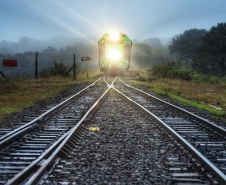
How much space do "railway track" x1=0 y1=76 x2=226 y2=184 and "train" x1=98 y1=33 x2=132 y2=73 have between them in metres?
17.0

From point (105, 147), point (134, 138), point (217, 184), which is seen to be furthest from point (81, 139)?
point (217, 184)

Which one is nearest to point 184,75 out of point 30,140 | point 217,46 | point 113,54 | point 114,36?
point 113,54

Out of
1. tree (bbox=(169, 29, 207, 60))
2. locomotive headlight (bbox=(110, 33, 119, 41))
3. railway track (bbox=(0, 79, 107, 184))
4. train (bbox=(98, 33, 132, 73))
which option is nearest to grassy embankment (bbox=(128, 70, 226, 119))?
railway track (bbox=(0, 79, 107, 184))

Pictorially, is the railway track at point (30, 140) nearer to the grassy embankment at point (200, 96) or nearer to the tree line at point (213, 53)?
the grassy embankment at point (200, 96)

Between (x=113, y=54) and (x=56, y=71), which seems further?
(x=56, y=71)

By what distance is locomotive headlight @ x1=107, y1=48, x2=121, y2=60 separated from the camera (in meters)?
22.4

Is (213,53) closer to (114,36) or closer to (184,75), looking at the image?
(184,75)

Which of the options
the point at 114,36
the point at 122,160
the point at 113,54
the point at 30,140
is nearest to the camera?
the point at 122,160

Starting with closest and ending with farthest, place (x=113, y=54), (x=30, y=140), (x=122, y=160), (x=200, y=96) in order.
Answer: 1. (x=122, y=160)
2. (x=30, y=140)
3. (x=200, y=96)
4. (x=113, y=54)

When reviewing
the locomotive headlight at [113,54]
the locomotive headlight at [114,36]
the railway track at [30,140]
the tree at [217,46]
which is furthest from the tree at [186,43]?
the railway track at [30,140]

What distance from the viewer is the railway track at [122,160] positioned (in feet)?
10.0

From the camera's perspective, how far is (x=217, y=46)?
39219 millimetres

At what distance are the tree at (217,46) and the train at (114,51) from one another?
22.3 metres

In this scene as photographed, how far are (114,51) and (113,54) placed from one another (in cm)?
37
